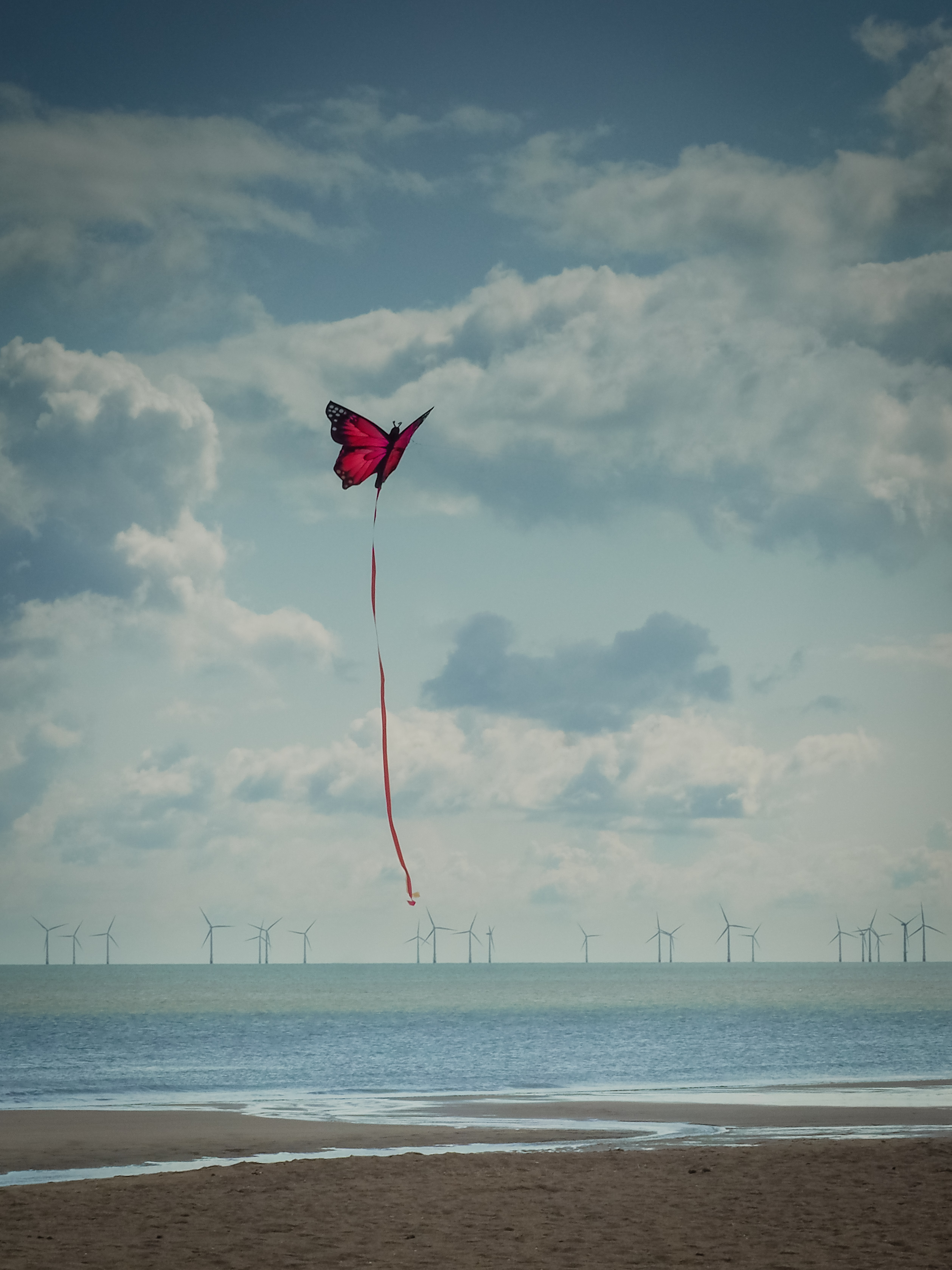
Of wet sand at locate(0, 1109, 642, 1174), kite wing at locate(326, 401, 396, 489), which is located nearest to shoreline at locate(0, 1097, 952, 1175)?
wet sand at locate(0, 1109, 642, 1174)

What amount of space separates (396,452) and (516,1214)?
1154 centimetres

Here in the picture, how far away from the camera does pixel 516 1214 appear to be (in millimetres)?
17609

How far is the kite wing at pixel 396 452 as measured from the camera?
12844 millimetres

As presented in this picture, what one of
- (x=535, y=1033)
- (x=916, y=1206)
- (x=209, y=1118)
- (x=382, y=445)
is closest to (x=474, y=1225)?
(x=916, y=1206)

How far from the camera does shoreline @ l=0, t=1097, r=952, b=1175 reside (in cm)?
2580

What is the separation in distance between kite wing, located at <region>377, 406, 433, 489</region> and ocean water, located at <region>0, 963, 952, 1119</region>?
25061 millimetres

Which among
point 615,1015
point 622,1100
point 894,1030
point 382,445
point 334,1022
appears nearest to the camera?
point 382,445

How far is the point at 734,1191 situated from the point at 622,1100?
18.9 meters

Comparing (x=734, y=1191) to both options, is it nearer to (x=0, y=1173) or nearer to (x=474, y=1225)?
(x=474, y=1225)

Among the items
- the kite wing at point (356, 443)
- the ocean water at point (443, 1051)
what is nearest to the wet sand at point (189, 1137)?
the ocean water at point (443, 1051)

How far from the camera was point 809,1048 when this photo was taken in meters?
62.1

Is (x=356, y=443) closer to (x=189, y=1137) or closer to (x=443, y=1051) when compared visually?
(x=189, y=1137)

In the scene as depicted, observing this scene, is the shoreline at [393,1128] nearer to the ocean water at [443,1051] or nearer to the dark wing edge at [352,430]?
the ocean water at [443,1051]

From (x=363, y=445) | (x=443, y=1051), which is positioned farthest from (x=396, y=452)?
(x=443, y=1051)
